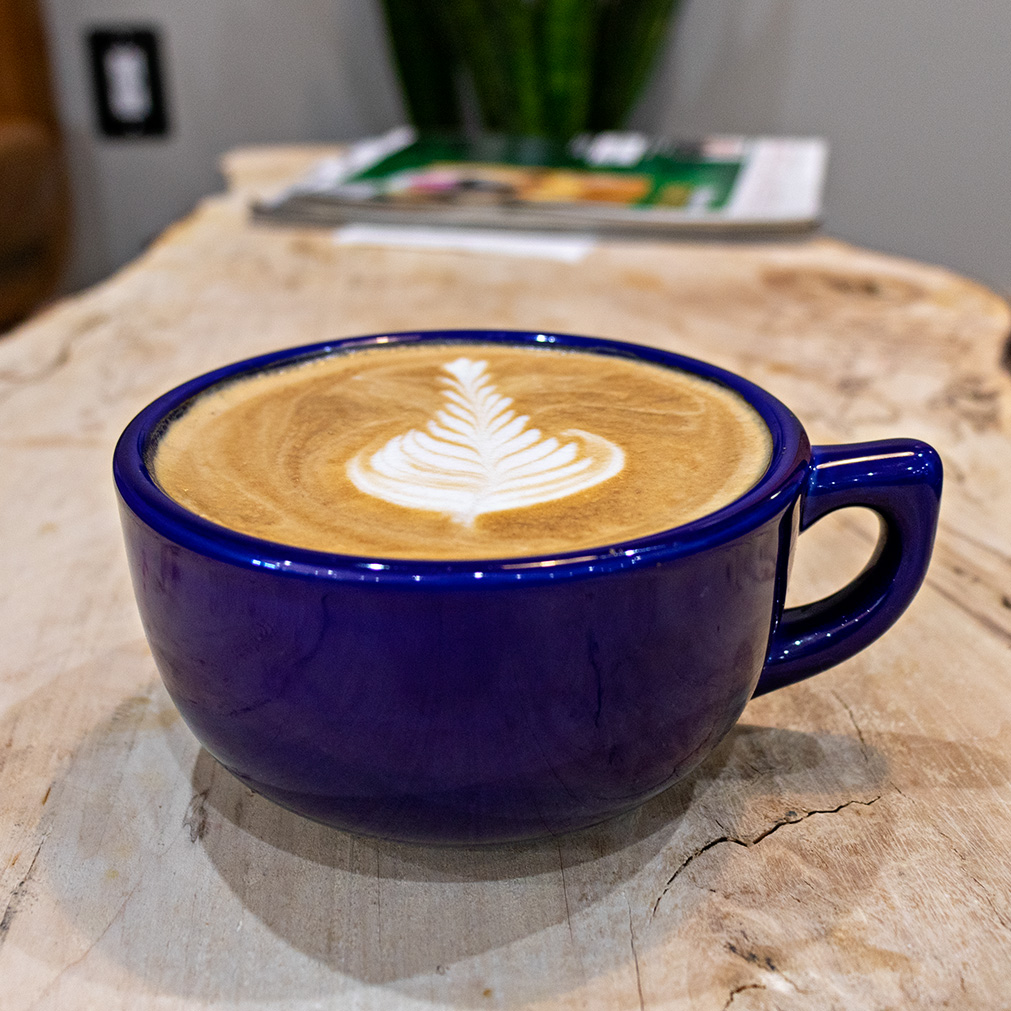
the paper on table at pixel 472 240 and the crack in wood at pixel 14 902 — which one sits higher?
the crack in wood at pixel 14 902

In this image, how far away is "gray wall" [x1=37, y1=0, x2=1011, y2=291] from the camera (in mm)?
1713

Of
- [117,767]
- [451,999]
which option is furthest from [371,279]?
[451,999]

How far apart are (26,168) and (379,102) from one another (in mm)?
650

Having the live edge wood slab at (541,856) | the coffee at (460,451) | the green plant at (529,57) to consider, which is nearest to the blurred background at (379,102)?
the green plant at (529,57)

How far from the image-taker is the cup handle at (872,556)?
0.32 metres

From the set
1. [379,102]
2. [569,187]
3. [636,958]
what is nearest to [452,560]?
[636,958]

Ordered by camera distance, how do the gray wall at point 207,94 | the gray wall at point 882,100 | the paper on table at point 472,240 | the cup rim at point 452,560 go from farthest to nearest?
1. the gray wall at point 207,94
2. the gray wall at point 882,100
3. the paper on table at point 472,240
4. the cup rim at point 452,560

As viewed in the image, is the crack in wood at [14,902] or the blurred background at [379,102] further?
the blurred background at [379,102]

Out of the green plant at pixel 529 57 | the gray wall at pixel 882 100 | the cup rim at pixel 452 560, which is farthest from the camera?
the gray wall at pixel 882 100

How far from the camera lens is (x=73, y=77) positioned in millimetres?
1989

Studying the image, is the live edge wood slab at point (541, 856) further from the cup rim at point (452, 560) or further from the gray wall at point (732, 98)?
the gray wall at point (732, 98)

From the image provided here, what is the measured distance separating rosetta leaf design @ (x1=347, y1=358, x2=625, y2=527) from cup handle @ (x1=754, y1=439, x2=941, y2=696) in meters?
0.07

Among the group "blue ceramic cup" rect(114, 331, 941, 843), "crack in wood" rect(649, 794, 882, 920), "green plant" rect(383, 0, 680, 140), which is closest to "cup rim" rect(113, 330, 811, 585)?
"blue ceramic cup" rect(114, 331, 941, 843)

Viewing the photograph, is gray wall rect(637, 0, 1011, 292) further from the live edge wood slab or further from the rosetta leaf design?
the rosetta leaf design
